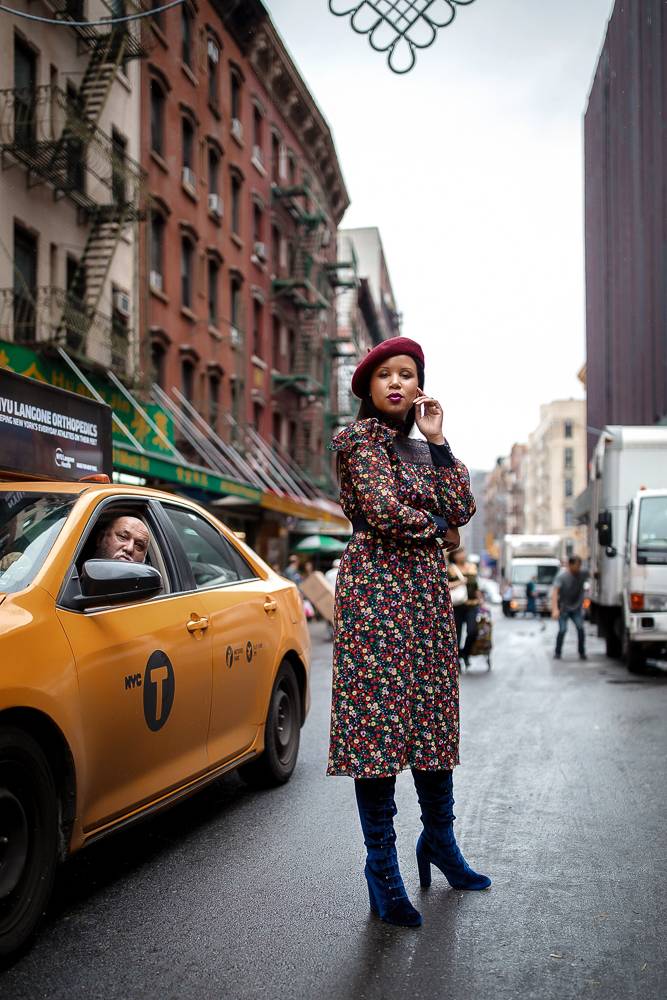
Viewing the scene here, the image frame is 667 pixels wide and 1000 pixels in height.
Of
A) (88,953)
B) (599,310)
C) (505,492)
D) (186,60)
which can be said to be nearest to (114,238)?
(186,60)

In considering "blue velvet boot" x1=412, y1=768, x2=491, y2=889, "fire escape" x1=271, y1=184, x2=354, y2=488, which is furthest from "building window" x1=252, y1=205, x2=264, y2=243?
"blue velvet boot" x1=412, y1=768, x2=491, y2=889

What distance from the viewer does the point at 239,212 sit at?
29562mm

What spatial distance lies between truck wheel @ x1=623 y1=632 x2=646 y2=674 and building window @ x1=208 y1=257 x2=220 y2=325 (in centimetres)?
1710

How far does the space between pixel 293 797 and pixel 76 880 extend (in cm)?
163

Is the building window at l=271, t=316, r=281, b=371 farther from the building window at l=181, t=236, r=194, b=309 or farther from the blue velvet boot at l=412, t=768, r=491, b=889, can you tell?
the blue velvet boot at l=412, t=768, r=491, b=889

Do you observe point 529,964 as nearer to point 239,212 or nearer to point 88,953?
point 88,953

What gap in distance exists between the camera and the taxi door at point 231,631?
467 cm

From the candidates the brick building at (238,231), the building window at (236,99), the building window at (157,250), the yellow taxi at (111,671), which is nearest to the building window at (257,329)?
the brick building at (238,231)

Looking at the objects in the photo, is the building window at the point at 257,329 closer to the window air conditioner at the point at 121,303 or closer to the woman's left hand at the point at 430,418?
the window air conditioner at the point at 121,303

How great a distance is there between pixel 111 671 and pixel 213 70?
84.5 feet

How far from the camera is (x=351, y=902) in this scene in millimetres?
3650

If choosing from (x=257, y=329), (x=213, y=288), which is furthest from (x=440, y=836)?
(x=257, y=329)

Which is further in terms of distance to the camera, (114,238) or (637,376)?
(637,376)

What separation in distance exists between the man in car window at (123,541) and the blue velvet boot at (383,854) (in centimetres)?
151
